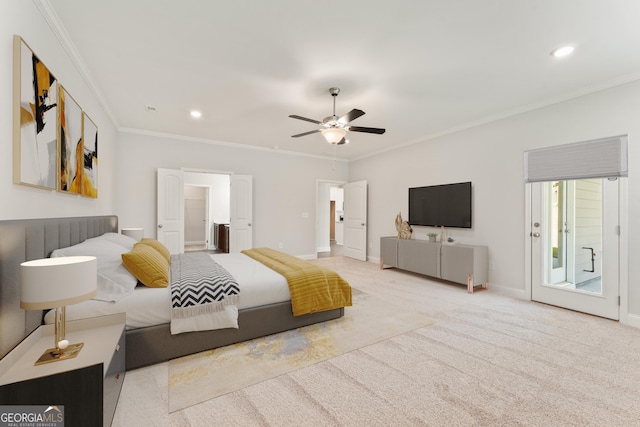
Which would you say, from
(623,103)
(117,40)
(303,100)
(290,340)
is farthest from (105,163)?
(623,103)

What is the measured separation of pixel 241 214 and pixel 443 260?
3.99 meters

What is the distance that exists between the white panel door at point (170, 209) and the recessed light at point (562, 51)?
5.56 meters

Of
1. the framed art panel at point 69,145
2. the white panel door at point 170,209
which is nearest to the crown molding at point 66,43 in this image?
the framed art panel at point 69,145

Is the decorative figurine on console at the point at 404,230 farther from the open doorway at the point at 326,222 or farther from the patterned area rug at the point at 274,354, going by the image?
the patterned area rug at the point at 274,354

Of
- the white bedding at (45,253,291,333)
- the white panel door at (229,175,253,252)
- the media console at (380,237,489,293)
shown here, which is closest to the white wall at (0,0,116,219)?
the white bedding at (45,253,291,333)

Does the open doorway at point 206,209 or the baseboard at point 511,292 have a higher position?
the open doorway at point 206,209

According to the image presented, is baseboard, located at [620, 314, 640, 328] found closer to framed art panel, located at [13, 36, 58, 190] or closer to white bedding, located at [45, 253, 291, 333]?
white bedding, located at [45, 253, 291, 333]

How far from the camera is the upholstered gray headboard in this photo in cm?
135

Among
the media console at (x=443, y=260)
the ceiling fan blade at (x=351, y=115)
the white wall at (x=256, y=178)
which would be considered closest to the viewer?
the ceiling fan blade at (x=351, y=115)

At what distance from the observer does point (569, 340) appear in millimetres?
2578

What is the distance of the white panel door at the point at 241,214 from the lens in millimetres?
5742

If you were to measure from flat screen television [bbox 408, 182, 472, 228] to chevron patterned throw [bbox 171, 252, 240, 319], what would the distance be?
384 centimetres

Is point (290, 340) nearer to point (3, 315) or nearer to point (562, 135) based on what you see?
point (3, 315)

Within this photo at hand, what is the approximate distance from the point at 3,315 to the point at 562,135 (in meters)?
5.31
